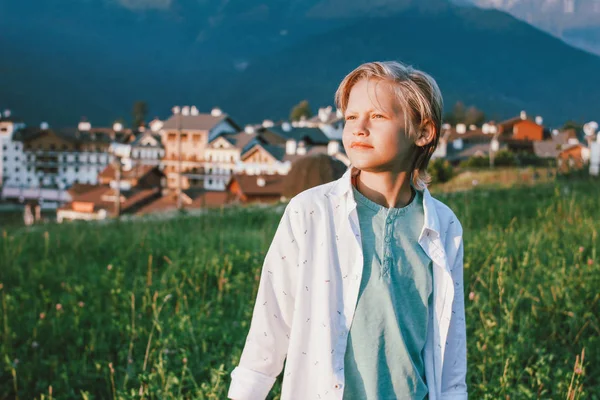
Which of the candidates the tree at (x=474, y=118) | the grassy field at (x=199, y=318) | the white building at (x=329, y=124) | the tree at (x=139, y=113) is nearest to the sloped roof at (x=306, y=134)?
the white building at (x=329, y=124)

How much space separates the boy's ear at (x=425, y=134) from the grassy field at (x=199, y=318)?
1.22 meters

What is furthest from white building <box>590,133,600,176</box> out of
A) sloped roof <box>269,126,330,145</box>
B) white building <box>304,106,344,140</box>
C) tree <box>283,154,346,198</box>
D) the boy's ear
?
sloped roof <box>269,126,330,145</box>

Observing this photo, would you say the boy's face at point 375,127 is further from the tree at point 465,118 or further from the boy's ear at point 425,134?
the tree at point 465,118

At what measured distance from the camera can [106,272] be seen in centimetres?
564

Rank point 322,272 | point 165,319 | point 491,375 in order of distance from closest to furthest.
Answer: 1. point 322,272
2. point 491,375
3. point 165,319

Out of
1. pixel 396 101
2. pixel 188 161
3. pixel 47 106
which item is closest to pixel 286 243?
pixel 396 101

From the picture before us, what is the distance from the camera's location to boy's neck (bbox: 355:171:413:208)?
84.3 inches

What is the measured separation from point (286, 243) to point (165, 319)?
103 inches

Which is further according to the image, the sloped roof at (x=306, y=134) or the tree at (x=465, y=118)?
the tree at (x=465, y=118)

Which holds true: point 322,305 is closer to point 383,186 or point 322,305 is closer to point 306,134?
point 383,186

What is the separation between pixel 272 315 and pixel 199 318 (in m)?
2.34

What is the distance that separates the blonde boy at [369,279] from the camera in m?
1.99

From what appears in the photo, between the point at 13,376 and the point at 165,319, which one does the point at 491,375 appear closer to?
the point at 165,319

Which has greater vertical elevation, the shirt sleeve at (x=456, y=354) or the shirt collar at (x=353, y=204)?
the shirt collar at (x=353, y=204)
